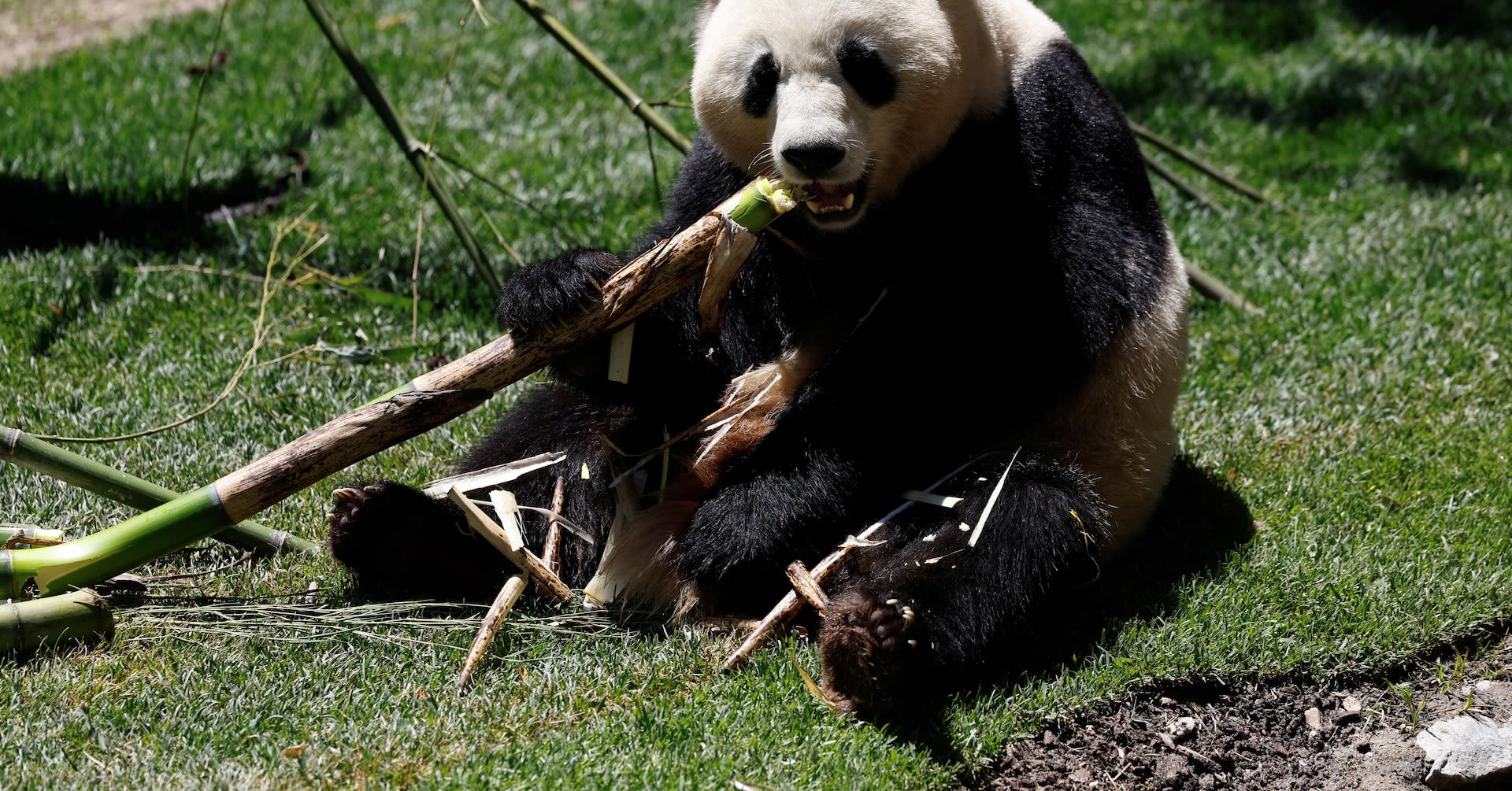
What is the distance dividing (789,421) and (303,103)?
3.72 meters

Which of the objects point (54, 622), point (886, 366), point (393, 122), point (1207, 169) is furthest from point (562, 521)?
point (1207, 169)

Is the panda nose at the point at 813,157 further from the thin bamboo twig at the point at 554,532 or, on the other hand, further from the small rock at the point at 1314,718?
the small rock at the point at 1314,718

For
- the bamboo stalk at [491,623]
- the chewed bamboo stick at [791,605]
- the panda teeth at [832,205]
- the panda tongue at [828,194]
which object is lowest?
the chewed bamboo stick at [791,605]

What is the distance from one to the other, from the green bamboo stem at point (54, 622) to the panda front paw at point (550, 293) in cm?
112

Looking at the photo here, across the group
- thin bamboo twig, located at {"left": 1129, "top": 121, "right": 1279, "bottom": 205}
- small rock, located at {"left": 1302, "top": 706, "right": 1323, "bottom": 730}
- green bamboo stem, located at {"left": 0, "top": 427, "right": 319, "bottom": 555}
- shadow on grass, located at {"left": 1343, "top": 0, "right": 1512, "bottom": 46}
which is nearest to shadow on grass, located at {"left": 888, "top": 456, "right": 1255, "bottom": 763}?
small rock, located at {"left": 1302, "top": 706, "right": 1323, "bottom": 730}

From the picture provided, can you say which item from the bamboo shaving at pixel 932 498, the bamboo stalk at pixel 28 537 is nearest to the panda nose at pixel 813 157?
the bamboo shaving at pixel 932 498

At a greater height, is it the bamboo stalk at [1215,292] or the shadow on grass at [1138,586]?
the bamboo stalk at [1215,292]

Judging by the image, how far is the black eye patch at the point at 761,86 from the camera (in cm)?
293

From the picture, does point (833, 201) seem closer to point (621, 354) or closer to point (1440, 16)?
point (621, 354)

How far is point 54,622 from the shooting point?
282cm

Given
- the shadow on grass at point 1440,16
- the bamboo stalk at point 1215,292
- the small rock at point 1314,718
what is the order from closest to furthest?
the small rock at point 1314,718, the bamboo stalk at point 1215,292, the shadow on grass at point 1440,16

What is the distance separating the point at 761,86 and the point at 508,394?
1.73 m

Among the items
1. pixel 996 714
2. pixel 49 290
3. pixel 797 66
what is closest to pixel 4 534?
pixel 49 290

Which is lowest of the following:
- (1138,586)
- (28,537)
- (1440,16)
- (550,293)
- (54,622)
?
(1138,586)
